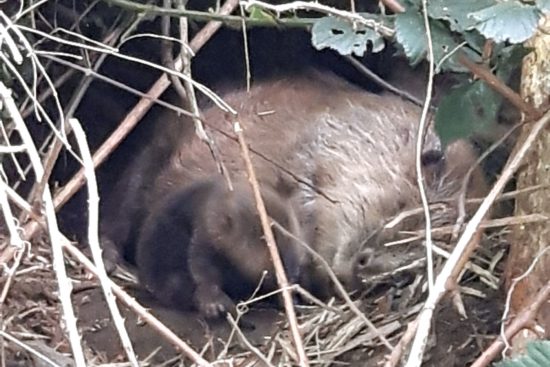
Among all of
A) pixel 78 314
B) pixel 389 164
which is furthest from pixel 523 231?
pixel 78 314

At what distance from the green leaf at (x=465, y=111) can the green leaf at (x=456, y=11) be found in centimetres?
17

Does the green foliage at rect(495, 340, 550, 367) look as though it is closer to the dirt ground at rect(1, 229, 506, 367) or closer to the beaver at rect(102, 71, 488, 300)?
the dirt ground at rect(1, 229, 506, 367)

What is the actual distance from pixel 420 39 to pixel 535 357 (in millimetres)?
632

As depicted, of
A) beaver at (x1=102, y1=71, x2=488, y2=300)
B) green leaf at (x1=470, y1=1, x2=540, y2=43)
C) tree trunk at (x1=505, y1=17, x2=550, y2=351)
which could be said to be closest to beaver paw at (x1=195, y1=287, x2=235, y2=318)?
beaver at (x1=102, y1=71, x2=488, y2=300)

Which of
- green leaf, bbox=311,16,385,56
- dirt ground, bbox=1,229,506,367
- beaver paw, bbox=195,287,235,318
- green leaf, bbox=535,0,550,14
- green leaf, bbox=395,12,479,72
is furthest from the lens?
beaver paw, bbox=195,287,235,318

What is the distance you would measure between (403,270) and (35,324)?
887 mm

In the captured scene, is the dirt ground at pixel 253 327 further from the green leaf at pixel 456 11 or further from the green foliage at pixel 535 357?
the green foliage at pixel 535 357

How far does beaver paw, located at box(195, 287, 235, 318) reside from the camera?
294cm

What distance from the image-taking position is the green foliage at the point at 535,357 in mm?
1580

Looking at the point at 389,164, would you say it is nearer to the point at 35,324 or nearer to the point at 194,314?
the point at 194,314

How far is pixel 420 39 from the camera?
6.63 feet

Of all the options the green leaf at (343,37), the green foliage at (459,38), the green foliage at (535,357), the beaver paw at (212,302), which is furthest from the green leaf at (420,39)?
the beaver paw at (212,302)

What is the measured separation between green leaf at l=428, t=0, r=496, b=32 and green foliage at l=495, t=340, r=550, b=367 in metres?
0.62

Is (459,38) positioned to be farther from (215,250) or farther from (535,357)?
(215,250)
